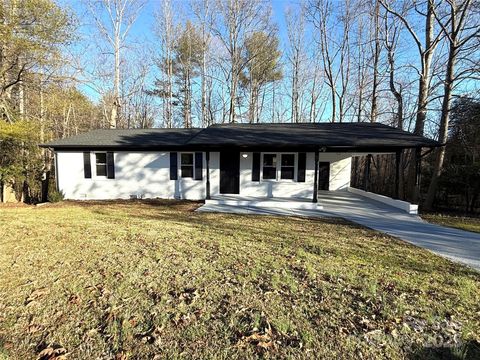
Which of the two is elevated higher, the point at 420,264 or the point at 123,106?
the point at 123,106

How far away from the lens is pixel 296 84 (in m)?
22.8

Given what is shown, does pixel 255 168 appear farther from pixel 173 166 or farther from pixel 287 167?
pixel 173 166

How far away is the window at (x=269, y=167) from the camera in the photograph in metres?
11.3

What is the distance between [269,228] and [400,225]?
398cm

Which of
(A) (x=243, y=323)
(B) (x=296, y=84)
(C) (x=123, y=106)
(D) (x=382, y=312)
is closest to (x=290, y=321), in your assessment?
(A) (x=243, y=323)

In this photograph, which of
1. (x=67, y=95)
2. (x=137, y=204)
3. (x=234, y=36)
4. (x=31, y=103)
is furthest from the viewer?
(x=234, y=36)

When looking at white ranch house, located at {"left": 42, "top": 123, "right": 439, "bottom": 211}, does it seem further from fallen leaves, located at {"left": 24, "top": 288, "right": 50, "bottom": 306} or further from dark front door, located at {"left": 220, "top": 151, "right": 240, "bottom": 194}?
fallen leaves, located at {"left": 24, "top": 288, "right": 50, "bottom": 306}

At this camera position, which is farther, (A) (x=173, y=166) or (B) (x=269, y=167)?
(A) (x=173, y=166)

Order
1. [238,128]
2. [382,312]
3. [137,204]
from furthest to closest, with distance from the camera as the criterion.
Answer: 1. [238,128]
2. [137,204]
3. [382,312]

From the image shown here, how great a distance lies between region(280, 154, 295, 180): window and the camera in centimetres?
1128

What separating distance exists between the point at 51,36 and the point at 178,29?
11.4 meters

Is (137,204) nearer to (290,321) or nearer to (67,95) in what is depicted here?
(67,95)

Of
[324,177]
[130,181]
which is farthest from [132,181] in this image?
[324,177]

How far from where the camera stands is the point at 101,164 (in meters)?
12.0
